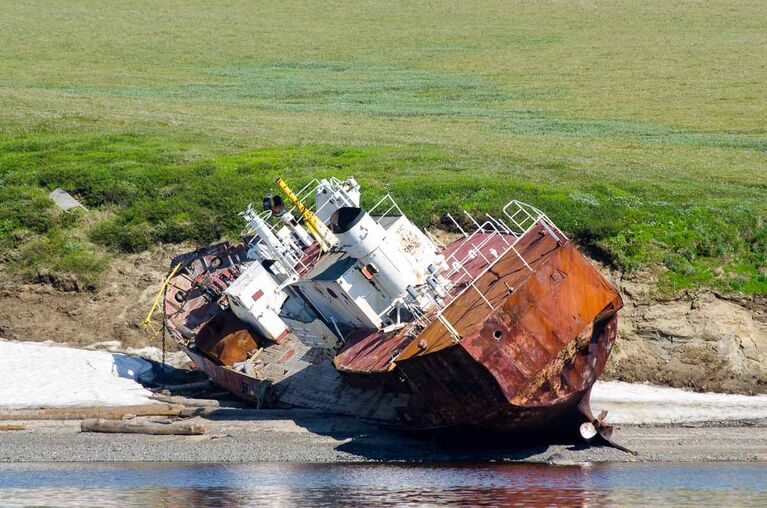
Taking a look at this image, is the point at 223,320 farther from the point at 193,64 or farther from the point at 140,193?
the point at 193,64

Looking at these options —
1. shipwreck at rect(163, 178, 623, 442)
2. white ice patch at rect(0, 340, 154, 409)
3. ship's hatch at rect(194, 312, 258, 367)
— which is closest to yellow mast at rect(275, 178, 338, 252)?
shipwreck at rect(163, 178, 623, 442)

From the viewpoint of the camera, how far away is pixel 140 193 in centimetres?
4975

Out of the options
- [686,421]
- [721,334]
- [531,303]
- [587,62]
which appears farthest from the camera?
[587,62]

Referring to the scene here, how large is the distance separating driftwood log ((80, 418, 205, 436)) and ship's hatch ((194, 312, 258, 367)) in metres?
4.00

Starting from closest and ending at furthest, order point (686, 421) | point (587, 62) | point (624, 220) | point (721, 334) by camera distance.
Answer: point (686, 421)
point (721, 334)
point (624, 220)
point (587, 62)

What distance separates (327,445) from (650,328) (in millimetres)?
11779

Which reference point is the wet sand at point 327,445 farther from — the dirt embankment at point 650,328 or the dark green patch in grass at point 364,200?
the dark green patch in grass at point 364,200

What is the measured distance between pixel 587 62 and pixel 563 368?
68927mm

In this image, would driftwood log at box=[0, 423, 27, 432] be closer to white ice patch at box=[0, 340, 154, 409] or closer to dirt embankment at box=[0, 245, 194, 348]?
white ice patch at box=[0, 340, 154, 409]

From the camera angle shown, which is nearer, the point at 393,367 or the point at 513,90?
the point at 393,367

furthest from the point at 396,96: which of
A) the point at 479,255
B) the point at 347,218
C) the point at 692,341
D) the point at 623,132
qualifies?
the point at 347,218

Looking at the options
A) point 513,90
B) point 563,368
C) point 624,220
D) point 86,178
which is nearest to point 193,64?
point 513,90

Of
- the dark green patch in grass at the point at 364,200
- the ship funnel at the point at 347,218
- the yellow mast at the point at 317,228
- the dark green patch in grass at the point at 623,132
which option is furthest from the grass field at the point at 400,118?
the ship funnel at the point at 347,218

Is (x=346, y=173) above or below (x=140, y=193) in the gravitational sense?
below
